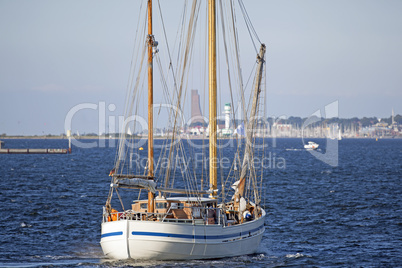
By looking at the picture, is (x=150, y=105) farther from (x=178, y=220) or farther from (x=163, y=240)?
(x=163, y=240)

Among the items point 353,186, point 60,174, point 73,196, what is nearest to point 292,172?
point 353,186

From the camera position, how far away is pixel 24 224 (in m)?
48.5

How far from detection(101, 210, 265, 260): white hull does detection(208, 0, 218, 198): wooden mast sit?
4754mm

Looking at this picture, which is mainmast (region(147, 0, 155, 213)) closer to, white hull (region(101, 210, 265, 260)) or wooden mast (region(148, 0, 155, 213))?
wooden mast (region(148, 0, 155, 213))

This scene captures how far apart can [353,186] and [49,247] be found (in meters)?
54.7

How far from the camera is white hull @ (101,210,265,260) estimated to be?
32406mm

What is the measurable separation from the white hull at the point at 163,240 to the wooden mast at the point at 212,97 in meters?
4.75

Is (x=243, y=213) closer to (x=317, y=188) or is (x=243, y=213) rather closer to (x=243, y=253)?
(x=243, y=253)

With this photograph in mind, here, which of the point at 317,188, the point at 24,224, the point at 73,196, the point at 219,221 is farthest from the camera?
the point at 317,188

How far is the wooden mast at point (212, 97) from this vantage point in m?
38.8

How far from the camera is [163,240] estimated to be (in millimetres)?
32500

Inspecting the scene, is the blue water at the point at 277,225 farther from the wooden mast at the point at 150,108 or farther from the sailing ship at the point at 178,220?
the wooden mast at the point at 150,108

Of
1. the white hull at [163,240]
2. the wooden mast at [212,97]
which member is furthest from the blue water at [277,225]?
the wooden mast at [212,97]

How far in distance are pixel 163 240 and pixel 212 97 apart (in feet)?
36.4
